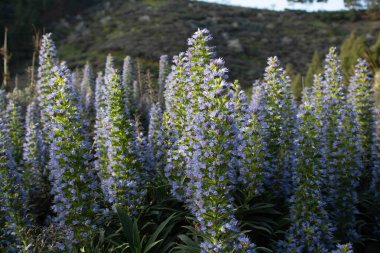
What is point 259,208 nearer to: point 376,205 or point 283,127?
point 283,127

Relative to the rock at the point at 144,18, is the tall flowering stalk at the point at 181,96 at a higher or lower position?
lower

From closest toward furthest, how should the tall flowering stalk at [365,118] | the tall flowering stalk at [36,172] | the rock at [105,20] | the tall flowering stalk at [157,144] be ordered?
the tall flowering stalk at [157,144]
the tall flowering stalk at [36,172]
the tall flowering stalk at [365,118]
the rock at [105,20]

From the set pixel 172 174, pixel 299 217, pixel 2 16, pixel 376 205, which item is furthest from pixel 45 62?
pixel 2 16

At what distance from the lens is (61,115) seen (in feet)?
19.2

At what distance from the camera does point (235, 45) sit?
1907 inches

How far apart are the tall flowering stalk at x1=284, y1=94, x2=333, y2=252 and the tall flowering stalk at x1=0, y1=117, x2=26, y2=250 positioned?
3.90 meters

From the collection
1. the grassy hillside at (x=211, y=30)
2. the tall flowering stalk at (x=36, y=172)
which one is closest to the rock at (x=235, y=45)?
the grassy hillside at (x=211, y=30)

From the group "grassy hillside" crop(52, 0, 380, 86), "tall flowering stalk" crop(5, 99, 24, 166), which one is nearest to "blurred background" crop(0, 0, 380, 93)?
"grassy hillside" crop(52, 0, 380, 86)

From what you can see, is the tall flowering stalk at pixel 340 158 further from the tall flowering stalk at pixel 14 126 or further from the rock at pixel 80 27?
the rock at pixel 80 27

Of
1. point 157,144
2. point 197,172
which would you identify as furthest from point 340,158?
point 197,172

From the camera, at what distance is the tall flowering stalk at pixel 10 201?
5.77 meters

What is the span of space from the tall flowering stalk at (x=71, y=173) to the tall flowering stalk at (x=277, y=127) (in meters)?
2.81

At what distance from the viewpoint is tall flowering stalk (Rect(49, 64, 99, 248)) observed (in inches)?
222

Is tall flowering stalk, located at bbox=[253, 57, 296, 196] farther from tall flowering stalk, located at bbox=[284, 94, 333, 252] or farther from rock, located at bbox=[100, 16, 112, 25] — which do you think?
rock, located at bbox=[100, 16, 112, 25]
